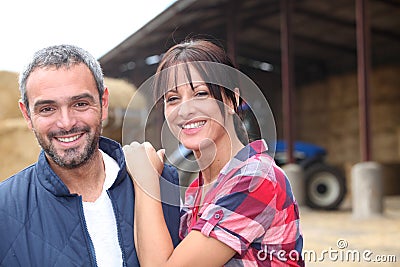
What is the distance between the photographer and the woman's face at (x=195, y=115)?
1585mm

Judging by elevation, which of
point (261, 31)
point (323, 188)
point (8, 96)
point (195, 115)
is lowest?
point (195, 115)

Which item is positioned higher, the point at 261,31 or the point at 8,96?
the point at 261,31

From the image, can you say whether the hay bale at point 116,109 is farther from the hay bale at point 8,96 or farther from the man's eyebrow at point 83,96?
the man's eyebrow at point 83,96

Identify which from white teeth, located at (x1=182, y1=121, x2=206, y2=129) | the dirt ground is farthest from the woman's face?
the dirt ground

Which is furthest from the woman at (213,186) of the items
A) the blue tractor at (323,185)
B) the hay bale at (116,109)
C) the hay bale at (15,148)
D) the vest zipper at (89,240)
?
the blue tractor at (323,185)

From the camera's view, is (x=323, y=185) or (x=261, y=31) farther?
(x=261, y=31)

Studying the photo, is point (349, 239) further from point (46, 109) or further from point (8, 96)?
point (46, 109)

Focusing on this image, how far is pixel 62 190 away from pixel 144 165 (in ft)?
0.76

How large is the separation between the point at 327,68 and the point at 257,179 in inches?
694

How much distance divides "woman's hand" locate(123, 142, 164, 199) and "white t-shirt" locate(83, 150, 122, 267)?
0.09 metres

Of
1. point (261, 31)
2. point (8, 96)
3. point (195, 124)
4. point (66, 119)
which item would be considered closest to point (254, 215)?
point (195, 124)

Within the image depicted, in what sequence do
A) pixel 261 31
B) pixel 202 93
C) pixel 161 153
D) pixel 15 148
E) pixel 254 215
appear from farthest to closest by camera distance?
pixel 261 31 < pixel 15 148 < pixel 161 153 < pixel 202 93 < pixel 254 215

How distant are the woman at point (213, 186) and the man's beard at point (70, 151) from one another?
0.12 metres

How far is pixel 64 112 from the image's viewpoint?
1.52 metres
